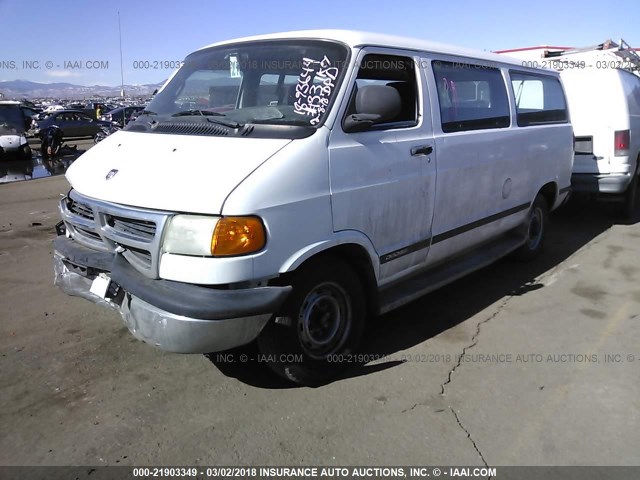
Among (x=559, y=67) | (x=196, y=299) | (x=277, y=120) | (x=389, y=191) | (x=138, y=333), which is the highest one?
(x=559, y=67)

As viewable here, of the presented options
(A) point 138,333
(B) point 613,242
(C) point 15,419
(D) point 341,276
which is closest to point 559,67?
Answer: (B) point 613,242

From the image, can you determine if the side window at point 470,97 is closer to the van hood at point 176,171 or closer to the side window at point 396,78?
the side window at point 396,78

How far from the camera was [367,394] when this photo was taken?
10.7 feet

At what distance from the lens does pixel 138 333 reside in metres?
2.89

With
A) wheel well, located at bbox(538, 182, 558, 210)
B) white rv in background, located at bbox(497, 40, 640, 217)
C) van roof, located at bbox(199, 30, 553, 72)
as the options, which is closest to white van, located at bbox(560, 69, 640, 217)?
white rv in background, located at bbox(497, 40, 640, 217)

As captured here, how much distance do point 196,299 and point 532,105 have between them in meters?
4.34

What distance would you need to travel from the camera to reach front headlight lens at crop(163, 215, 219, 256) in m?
2.70

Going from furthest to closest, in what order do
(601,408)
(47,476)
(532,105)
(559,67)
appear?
(559,67) → (532,105) → (601,408) → (47,476)

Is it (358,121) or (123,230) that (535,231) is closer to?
(358,121)

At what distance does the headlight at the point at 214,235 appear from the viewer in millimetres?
2684

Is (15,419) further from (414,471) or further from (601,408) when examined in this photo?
(601,408)

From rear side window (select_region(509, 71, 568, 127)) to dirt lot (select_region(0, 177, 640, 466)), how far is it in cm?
185

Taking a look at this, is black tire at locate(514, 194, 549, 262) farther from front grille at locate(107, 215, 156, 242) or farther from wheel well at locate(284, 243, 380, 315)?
front grille at locate(107, 215, 156, 242)

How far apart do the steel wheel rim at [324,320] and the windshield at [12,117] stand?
16804mm
